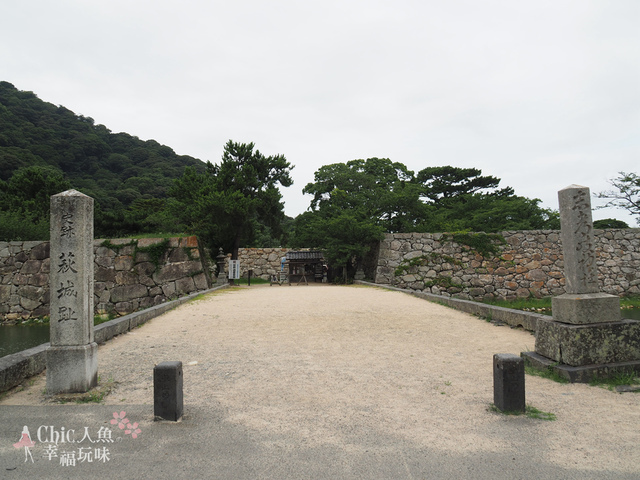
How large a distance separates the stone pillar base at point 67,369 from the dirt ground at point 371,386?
0.53 feet

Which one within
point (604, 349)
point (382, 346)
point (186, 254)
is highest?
point (186, 254)

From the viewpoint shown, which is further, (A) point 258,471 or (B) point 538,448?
(B) point 538,448

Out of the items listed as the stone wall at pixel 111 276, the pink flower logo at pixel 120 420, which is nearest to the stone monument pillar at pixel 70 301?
the pink flower logo at pixel 120 420

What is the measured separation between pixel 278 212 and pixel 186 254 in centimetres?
570

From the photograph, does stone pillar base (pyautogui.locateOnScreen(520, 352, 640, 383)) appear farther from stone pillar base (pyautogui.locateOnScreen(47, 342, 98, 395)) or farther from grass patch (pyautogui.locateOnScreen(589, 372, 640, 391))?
stone pillar base (pyautogui.locateOnScreen(47, 342, 98, 395))

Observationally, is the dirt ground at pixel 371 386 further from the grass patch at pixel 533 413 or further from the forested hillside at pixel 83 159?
the forested hillside at pixel 83 159

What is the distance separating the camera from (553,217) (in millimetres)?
19625

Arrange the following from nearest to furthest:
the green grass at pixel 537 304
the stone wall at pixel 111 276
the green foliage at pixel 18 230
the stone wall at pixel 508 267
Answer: the green grass at pixel 537 304, the stone wall at pixel 111 276, the green foliage at pixel 18 230, the stone wall at pixel 508 267

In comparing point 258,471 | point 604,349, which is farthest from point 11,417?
point 604,349

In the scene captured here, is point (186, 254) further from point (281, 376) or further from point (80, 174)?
point (80, 174)

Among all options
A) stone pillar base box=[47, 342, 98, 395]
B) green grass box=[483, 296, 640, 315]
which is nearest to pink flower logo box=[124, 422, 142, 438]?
stone pillar base box=[47, 342, 98, 395]

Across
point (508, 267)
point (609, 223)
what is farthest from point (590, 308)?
point (609, 223)

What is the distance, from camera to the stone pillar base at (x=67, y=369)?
10.8ft

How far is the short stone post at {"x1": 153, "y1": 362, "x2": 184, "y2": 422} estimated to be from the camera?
Answer: 2.72 metres
